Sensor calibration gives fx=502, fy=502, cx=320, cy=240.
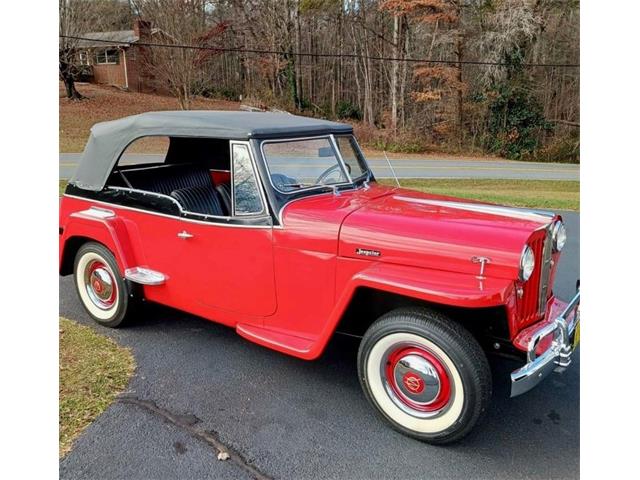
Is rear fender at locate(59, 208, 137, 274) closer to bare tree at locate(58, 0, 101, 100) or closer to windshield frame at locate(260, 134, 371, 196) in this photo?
windshield frame at locate(260, 134, 371, 196)

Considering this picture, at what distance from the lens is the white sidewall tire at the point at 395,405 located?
8.87 ft

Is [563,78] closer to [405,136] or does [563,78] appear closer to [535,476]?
[405,136]

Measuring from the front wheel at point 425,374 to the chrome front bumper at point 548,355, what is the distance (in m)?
0.17

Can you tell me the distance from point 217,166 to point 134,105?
999 inches

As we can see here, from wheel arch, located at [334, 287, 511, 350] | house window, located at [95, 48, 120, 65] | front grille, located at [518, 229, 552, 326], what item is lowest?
wheel arch, located at [334, 287, 511, 350]

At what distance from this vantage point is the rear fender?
13.3 feet

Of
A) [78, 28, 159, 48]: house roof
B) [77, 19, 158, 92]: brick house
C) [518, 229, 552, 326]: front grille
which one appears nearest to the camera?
[518, 229, 552, 326]: front grille

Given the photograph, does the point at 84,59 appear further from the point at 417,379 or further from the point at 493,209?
the point at 417,379

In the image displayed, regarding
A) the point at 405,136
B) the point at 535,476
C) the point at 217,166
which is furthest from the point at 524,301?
the point at 405,136

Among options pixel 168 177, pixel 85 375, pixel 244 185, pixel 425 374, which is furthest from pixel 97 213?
pixel 425 374

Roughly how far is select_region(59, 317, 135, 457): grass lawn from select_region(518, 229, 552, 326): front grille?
263cm

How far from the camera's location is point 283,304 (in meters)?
3.34

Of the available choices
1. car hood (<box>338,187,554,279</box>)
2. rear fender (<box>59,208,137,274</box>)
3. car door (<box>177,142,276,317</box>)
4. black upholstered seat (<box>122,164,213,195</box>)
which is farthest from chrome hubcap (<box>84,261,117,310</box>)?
car hood (<box>338,187,554,279</box>)

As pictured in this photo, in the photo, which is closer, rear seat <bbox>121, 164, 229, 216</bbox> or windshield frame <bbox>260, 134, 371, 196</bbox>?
windshield frame <bbox>260, 134, 371, 196</bbox>
